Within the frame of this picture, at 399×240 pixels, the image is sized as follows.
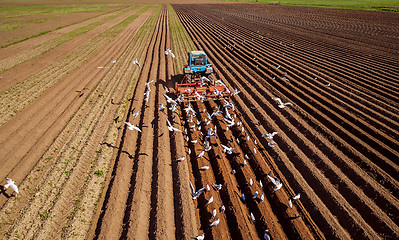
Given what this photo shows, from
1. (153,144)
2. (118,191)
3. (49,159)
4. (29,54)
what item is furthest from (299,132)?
(29,54)

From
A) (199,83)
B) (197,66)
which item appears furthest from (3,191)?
(197,66)

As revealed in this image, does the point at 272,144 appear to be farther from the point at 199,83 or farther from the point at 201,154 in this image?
the point at 199,83

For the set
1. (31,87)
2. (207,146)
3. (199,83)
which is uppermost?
(199,83)

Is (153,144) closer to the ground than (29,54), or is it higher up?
closer to the ground

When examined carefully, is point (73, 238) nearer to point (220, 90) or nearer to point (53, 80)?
point (220, 90)

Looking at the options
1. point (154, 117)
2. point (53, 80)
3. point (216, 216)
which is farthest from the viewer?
point (53, 80)

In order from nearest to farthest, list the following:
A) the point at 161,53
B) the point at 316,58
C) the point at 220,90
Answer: the point at 220,90, the point at 316,58, the point at 161,53
